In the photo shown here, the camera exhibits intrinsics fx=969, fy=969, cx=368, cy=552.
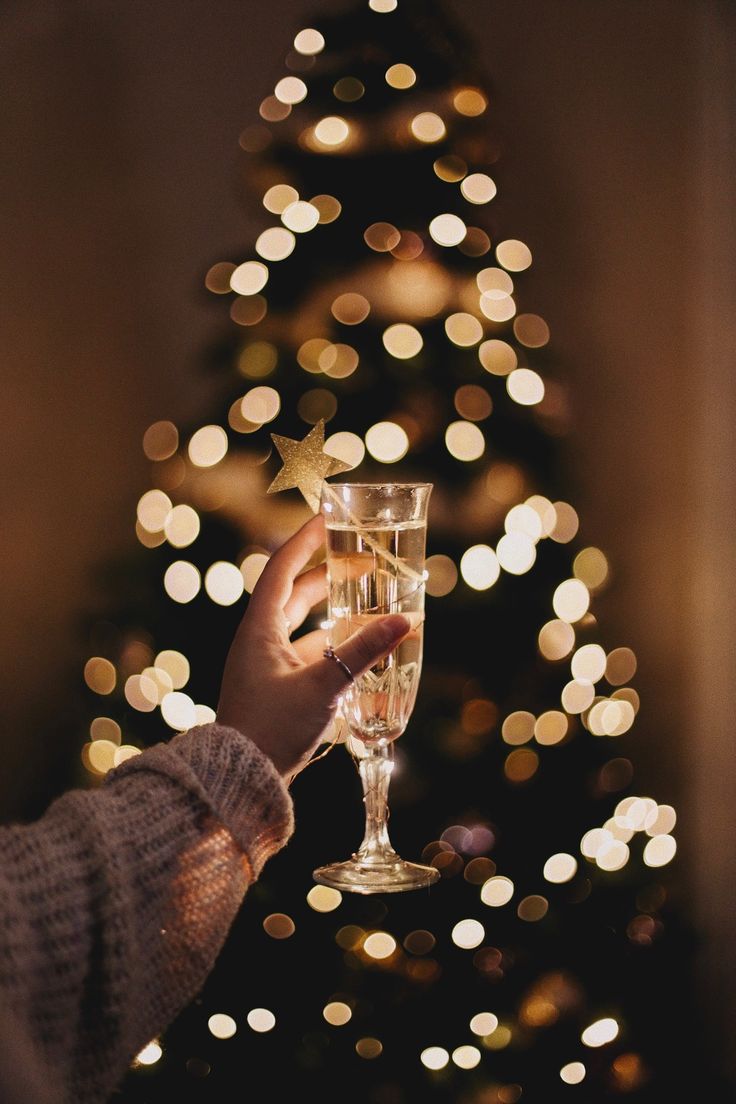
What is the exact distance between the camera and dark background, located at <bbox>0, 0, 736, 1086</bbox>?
259cm

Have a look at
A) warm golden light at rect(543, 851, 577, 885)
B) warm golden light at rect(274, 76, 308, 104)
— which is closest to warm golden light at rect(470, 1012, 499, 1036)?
warm golden light at rect(543, 851, 577, 885)

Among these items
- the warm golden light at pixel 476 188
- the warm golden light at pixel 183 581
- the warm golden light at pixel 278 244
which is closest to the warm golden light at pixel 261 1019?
the warm golden light at pixel 183 581

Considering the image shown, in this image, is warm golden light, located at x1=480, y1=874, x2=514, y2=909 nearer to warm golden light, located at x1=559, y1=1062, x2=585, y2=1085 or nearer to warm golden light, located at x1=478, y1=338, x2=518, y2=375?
warm golden light, located at x1=559, y1=1062, x2=585, y2=1085

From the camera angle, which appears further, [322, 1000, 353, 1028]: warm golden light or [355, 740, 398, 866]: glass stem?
[322, 1000, 353, 1028]: warm golden light

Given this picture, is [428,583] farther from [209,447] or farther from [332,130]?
[332,130]

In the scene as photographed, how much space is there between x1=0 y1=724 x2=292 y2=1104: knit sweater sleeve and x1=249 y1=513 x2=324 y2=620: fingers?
216 millimetres

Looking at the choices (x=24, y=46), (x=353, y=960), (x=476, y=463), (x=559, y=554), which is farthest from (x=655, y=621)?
(x=24, y=46)

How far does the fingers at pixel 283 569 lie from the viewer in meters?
1.18

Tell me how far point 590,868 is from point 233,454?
1102 millimetres

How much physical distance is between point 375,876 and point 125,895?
392 millimetres

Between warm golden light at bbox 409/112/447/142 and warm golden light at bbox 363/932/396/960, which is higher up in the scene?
warm golden light at bbox 409/112/447/142

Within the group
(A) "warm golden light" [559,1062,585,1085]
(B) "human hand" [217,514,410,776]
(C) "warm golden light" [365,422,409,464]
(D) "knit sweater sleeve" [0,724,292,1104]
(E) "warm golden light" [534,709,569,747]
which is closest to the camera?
(D) "knit sweater sleeve" [0,724,292,1104]

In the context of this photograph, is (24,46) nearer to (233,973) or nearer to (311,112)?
(311,112)

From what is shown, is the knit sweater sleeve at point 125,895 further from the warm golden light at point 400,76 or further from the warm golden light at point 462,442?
the warm golden light at point 400,76
